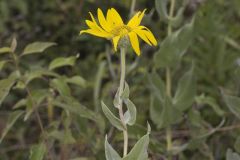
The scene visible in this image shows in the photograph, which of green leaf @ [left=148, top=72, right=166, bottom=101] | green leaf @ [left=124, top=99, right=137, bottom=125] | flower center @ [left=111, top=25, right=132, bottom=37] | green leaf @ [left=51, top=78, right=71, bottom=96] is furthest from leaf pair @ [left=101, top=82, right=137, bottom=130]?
green leaf @ [left=148, top=72, right=166, bottom=101]

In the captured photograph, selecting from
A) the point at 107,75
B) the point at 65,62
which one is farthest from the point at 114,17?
the point at 107,75

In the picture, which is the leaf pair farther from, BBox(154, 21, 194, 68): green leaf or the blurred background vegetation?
BBox(154, 21, 194, 68): green leaf

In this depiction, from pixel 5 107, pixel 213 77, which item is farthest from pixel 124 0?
pixel 5 107

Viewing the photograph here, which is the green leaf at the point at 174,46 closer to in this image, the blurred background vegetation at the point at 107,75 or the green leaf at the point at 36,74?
the blurred background vegetation at the point at 107,75

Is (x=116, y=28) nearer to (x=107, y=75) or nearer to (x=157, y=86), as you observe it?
(x=157, y=86)

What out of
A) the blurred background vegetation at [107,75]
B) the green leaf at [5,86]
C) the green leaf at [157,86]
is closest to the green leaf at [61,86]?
the blurred background vegetation at [107,75]

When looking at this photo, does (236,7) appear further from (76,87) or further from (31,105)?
(31,105)

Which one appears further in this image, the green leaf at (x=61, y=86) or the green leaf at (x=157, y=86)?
the green leaf at (x=157, y=86)
